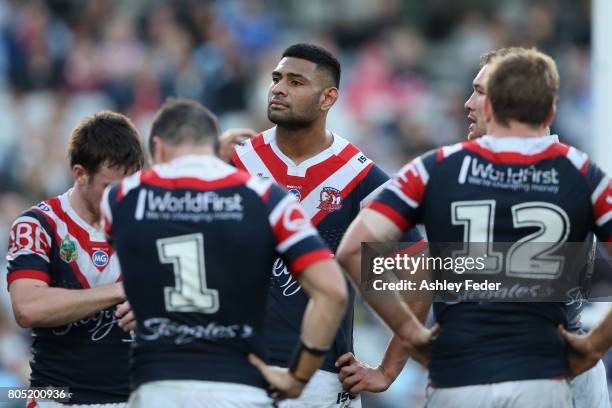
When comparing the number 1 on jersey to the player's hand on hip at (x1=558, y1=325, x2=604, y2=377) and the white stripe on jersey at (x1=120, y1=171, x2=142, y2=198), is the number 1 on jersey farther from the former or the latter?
the player's hand on hip at (x1=558, y1=325, x2=604, y2=377)

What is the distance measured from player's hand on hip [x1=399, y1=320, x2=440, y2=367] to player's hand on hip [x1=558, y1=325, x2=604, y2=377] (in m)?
0.60

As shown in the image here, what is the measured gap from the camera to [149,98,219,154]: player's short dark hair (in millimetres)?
5586

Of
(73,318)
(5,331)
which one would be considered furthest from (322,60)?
(5,331)

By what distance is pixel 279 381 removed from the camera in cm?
552

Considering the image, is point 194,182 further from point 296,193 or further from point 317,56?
point 317,56

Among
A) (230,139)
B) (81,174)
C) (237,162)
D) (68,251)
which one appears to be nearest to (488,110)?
(237,162)

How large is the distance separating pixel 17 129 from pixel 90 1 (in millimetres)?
2860

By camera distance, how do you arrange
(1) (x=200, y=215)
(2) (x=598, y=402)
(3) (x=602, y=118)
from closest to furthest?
(1) (x=200, y=215) → (2) (x=598, y=402) → (3) (x=602, y=118)

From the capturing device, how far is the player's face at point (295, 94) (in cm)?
750

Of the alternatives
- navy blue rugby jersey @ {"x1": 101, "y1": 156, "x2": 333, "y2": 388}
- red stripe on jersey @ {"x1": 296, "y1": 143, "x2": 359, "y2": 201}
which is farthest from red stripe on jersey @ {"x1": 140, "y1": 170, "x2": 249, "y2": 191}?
red stripe on jersey @ {"x1": 296, "y1": 143, "x2": 359, "y2": 201}

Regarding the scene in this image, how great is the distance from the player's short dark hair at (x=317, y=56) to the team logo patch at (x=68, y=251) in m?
1.85

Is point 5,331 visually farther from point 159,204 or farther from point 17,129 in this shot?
point 159,204

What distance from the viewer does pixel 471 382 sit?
5570 mm

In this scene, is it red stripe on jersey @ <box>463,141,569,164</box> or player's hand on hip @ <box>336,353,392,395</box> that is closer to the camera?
red stripe on jersey @ <box>463,141,569,164</box>
